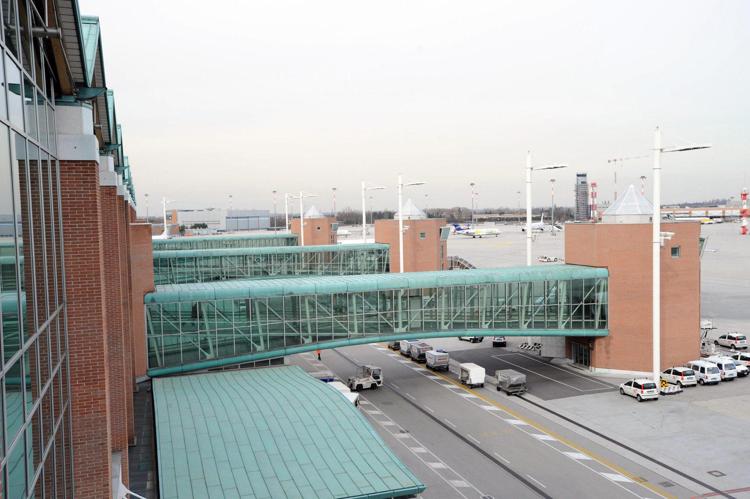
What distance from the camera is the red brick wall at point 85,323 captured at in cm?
1125

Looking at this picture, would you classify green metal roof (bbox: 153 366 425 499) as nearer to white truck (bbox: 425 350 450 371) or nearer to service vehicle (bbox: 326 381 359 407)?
service vehicle (bbox: 326 381 359 407)

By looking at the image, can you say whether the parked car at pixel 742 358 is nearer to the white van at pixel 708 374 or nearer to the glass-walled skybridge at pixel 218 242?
the white van at pixel 708 374

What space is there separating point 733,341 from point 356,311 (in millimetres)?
29433

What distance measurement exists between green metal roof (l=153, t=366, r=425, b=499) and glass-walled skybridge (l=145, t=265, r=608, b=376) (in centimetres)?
763

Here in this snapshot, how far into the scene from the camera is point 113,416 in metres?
19.4

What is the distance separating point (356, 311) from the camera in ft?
129

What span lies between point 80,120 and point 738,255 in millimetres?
123691

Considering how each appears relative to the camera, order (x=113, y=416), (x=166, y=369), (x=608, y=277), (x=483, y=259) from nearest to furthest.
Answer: (x=113, y=416) → (x=166, y=369) → (x=608, y=277) → (x=483, y=259)

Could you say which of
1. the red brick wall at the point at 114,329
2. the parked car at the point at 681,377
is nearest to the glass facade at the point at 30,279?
the red brick wall at the point at 114,329

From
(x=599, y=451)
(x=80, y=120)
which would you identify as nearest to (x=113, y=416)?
(x=80, y=120)

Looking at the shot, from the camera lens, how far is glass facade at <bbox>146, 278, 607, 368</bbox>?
115 ft

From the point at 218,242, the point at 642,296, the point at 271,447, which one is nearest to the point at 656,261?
the point at 642,296

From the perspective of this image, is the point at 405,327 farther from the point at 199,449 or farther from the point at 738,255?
the point at 738,255

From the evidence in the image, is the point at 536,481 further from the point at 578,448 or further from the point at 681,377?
the point at 681,377
